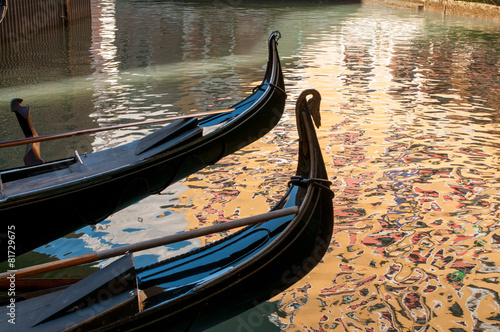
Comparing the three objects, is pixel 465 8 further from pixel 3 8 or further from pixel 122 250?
pixel 122 250

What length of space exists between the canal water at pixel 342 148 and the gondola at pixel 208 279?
494 millimetres

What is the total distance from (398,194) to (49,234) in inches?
92.4

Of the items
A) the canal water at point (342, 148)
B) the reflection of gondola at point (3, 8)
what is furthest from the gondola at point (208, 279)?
the reflection of gondola at point (3, 8)

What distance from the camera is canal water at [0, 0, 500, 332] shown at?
2.66 metres

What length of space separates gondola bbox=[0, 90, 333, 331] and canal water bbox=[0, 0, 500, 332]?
494mm

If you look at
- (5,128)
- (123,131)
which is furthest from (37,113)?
(123,131)

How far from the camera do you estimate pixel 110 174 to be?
9.23 ft

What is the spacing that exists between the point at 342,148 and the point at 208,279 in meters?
3.12

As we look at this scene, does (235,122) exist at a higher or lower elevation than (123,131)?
higher

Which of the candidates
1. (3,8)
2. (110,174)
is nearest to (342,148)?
(110,174)

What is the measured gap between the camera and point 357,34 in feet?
40.8

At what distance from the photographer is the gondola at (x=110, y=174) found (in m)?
2.61

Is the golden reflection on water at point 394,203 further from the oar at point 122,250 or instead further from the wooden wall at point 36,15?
the wooden wall at point 36,15

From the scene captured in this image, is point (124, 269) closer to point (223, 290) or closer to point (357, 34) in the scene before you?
point (223, 290)
